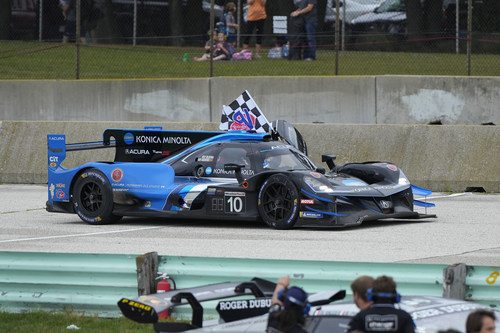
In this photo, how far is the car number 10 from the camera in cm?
1232

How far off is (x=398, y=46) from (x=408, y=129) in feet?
13.9

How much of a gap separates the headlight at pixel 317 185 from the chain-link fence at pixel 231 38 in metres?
7.65

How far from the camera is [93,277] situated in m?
7.87

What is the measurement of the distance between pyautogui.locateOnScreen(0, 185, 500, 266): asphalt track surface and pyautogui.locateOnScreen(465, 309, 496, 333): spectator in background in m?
4.74

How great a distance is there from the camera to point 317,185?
11984 millimetres

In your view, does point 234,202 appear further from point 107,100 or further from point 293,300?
point 107,100

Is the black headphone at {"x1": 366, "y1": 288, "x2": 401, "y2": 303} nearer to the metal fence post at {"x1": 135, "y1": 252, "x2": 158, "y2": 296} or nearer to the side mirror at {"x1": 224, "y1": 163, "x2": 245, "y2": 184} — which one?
the metal fence post at {"x1": 135, "y1": 252, "x2": 158, "y2": 296}

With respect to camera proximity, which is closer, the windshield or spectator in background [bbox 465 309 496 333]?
spectator in background [bbox 465 309 496 333]

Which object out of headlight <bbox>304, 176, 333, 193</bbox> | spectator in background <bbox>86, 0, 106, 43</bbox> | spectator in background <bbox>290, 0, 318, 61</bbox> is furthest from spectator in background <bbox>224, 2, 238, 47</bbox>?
headlight <bbox>304, 176, 333, 193</bbox>

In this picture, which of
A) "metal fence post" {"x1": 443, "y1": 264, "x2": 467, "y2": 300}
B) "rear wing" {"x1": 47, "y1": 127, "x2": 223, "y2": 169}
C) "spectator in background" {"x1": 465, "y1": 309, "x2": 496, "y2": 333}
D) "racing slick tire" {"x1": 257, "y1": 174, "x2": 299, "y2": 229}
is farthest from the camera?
"rear wing" {"x1": 47, "y1": 127, "x2": 223, "y2": 169}

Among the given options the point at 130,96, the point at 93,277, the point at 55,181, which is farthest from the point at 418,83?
the point at 93,277

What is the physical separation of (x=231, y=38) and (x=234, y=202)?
31.4ft

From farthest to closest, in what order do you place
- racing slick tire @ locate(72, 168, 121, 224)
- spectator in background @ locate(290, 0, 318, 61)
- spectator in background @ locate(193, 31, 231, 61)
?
spectator in background @ locate(193, 31, 231, 61) → spectator in background @ locate(290, 0, 318, 61) → racing slick tire @ locate(72, 168, 121, 224)

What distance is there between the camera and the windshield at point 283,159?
41.4 ft
